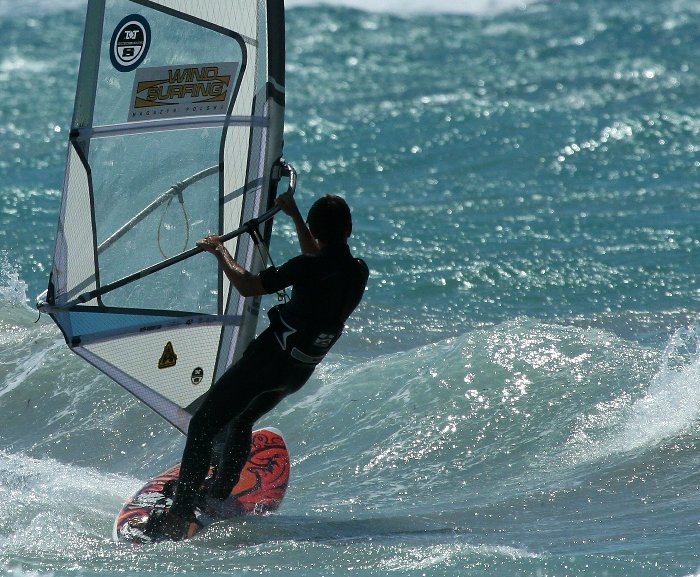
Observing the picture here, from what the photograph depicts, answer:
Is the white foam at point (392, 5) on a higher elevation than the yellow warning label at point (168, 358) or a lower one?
higher

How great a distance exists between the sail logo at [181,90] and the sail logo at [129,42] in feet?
0.21

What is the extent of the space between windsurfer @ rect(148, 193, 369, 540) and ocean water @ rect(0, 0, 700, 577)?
0.33 meters

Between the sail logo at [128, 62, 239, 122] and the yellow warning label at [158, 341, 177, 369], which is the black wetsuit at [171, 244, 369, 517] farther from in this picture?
the sail logo at [128, 62, 239, 122]

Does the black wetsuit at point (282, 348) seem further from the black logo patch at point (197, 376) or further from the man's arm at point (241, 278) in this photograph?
the black logo patch at point (197, 376)

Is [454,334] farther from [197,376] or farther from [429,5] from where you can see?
[429,5]

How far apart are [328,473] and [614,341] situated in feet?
7.76

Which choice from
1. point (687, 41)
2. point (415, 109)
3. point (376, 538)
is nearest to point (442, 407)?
point (376, 538)

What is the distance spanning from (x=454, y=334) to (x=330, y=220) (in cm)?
419

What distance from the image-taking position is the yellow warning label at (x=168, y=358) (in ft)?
17.2

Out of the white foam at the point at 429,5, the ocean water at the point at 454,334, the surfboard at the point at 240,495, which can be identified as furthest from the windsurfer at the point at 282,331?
the white foam at the point at 429,5

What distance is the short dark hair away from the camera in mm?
4422

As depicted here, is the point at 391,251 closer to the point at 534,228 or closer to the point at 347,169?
the point at 534,228

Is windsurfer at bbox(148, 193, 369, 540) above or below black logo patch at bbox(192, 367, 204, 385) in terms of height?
above

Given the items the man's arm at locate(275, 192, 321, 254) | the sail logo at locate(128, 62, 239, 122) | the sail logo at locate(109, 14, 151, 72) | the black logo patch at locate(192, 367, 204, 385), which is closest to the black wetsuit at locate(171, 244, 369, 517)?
the man's arm at locate(275, 192, 321, 254)
